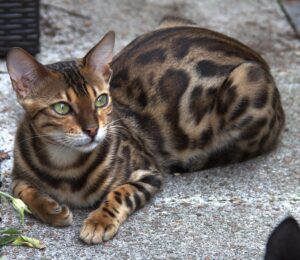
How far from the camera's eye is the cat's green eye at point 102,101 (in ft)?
12.4

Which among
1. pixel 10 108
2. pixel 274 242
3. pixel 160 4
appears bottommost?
pixel 160 4

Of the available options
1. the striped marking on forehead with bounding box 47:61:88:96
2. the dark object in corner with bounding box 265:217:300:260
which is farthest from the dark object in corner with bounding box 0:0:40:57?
the dark object in corner with bounding box 265:217:300:260

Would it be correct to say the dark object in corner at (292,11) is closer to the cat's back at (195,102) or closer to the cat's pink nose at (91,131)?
the cat's back at (195,102)

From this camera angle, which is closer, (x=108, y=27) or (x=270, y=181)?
(x=270, y=181)

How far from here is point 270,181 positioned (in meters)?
4.34

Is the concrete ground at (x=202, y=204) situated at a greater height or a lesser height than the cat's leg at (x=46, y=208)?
lesser

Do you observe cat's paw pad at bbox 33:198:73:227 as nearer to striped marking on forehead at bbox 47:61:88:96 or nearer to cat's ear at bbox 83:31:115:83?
striped marking on forehead at bbox 47:61:88:96

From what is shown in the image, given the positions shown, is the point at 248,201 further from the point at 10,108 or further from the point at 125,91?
the point at 10,108

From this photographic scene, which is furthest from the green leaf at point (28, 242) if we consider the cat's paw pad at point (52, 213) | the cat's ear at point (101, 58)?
the cat's ear at point (101, 58)

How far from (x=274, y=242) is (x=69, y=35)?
3908mm

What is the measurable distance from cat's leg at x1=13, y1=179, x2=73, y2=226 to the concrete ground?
47mm

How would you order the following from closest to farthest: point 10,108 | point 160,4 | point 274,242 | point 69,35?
1. point 274,242
2. point 10,108
3. point 69,35
4. point 160,4

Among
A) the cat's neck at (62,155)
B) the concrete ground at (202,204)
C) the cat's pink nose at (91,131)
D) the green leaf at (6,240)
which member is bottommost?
the concrete ground at (202,204)

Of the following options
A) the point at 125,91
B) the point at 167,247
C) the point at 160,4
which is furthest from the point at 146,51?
the point at 160,4
